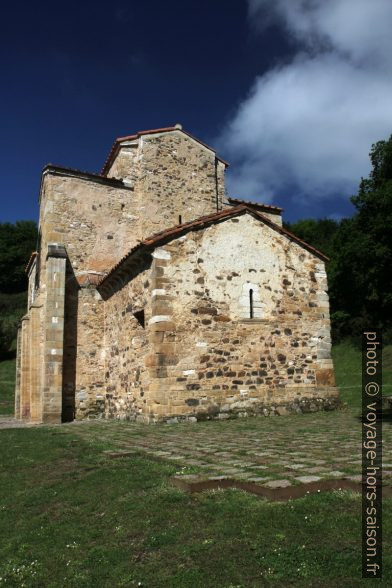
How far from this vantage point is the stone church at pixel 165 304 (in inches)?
480

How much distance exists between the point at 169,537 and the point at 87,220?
14613mm

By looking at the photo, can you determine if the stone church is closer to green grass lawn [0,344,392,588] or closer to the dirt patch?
green grass lawn [0,344,392,588]

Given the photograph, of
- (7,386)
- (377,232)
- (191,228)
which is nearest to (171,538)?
(377,232)

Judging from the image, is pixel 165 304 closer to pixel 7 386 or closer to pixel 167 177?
pixel 167 177

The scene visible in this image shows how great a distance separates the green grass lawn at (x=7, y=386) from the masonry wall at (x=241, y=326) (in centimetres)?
1460

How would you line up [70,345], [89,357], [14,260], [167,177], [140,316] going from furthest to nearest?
[14,260] < [167,177] < [89,357] < [70,345] < [140,316]

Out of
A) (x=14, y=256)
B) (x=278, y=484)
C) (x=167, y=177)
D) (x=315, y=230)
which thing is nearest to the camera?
(x=278, y=484)

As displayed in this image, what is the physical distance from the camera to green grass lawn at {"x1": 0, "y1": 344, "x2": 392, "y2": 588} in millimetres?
2934

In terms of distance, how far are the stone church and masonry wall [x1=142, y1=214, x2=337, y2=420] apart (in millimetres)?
30

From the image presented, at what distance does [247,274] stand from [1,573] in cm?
1067

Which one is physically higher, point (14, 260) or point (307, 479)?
point (14, 260)

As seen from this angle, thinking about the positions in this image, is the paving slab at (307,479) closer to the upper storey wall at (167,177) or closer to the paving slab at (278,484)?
the paving slab at (278,484)

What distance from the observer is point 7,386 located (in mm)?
28891

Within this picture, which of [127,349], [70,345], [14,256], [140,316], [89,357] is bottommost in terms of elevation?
[89,357]
